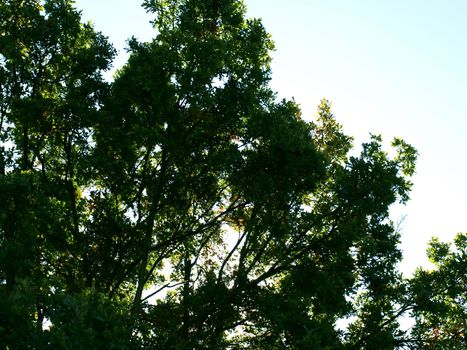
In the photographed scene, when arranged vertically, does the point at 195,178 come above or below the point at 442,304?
above

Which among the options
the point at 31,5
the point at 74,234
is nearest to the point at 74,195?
the point at 74,234

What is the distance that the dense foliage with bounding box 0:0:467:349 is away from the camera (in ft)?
47.1

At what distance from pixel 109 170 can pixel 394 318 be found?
1049 centimetres

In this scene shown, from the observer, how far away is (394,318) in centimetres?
1638

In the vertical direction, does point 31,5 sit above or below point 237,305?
above

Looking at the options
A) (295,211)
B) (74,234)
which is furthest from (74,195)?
(295,211)

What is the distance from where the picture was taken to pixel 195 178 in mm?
15656

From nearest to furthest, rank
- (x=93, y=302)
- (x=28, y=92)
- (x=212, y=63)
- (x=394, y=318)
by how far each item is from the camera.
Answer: (x=93, y=302), (x=212, y=63), (x=28, y=92), (x=394, y=318)

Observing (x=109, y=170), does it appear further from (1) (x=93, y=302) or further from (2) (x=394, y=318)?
(2) (x=394, y=318)

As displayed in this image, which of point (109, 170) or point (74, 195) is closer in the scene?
point (109, 170)

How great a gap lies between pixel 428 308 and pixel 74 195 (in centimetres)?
1218

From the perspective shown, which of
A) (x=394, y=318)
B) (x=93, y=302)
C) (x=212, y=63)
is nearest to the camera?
(x=93, y=302)

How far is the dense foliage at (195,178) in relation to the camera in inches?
566

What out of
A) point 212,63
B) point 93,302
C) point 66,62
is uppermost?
point 66,62
